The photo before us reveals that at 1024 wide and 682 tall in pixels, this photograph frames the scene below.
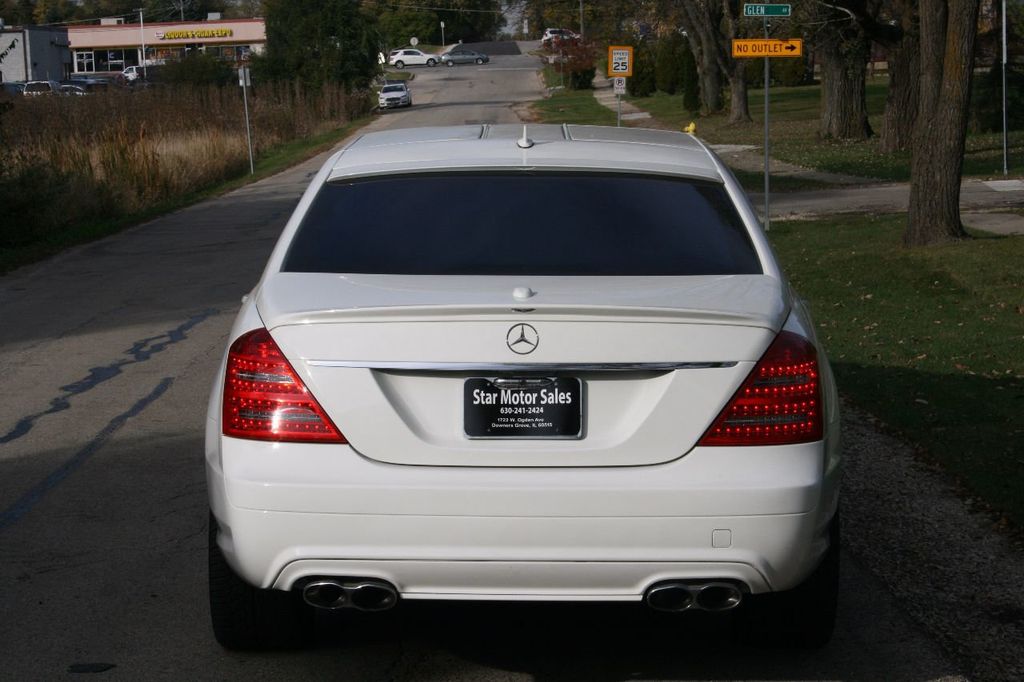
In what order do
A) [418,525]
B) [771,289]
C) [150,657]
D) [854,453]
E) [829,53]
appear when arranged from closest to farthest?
[418,525]
[771,289]
[150,657]
[854,453]
[829,53]

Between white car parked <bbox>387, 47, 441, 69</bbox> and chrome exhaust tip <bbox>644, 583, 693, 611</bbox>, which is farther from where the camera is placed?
white car parked <bbox>387, 47, 441, 69</bbox>

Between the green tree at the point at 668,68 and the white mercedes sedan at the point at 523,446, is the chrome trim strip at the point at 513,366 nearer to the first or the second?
the white mercedes sedan at the point at 523,446

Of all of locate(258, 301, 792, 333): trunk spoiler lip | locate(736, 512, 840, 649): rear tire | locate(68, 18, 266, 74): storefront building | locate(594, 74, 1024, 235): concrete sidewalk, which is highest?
locate(68, 18, 266, 74): storefront building

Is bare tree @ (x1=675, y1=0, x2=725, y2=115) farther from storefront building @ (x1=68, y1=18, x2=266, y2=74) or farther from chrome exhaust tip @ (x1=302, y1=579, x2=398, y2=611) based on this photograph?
storefront building @ (x1=68, y1=18, x2=266, y2=74)

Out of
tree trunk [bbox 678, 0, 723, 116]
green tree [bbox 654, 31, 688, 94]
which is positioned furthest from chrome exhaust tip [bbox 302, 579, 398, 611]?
green tree [bbox 654, 31, 688, 94]

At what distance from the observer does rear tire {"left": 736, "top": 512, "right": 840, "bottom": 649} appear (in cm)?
449

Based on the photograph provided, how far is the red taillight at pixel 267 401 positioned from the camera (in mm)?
4020

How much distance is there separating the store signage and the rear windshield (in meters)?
103

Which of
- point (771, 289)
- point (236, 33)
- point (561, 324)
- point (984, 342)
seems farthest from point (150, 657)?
point (236, 33)

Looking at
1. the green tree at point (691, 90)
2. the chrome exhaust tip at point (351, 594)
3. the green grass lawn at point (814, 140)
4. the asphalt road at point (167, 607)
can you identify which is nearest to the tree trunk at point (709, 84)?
the green tree at point (691, 90)

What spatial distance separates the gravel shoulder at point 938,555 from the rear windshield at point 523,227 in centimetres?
159

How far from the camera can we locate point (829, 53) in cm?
3425

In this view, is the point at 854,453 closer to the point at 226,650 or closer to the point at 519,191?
the point at 519,191

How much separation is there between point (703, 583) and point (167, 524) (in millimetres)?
3166
